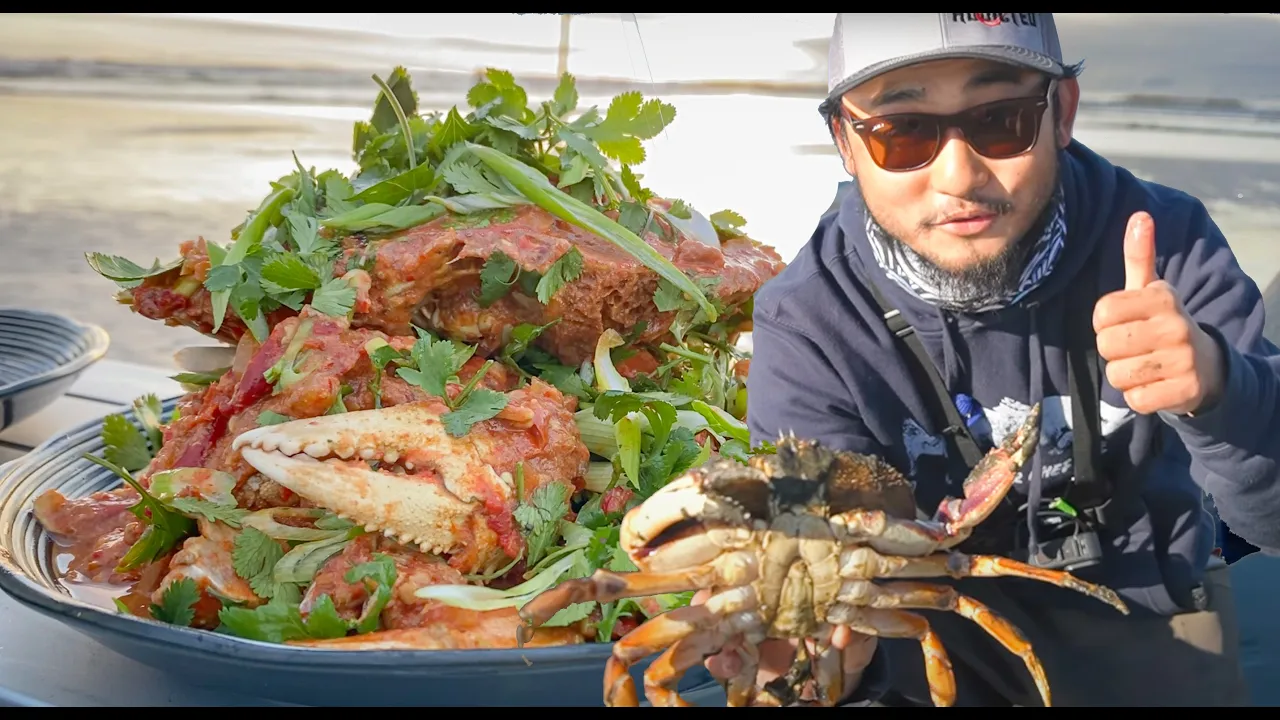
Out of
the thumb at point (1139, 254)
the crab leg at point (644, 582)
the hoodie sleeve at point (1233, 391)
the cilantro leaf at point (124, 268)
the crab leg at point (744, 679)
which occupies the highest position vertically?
the thumb at point (1139, 254)

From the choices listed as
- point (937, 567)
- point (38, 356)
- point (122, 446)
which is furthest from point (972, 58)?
point (38, 356)

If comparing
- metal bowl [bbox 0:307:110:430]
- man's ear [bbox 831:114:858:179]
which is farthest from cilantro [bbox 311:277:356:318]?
metal bowl [bbox 0:307:110:430]

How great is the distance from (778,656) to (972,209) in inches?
18.7

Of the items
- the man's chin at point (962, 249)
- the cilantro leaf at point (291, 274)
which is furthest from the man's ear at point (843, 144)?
the cilantro leaf at point (291, 274)

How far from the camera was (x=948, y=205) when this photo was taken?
3.60 feet

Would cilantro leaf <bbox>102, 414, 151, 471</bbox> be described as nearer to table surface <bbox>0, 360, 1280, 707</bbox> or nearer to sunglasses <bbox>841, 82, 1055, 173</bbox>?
table surface <bbox>0, 360, 1280, 707</bbox>

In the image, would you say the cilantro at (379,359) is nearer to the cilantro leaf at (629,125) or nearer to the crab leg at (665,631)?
the cilantro leaf at (629,125)

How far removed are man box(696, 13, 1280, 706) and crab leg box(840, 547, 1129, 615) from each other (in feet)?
0.21

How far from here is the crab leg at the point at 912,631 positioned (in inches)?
42.8

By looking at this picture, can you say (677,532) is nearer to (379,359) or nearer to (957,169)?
(957,169)

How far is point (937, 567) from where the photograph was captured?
1087mm

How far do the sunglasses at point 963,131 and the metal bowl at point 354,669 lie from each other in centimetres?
56

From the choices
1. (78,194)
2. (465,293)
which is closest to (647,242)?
(465,293)

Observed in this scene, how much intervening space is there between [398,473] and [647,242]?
0.53m
